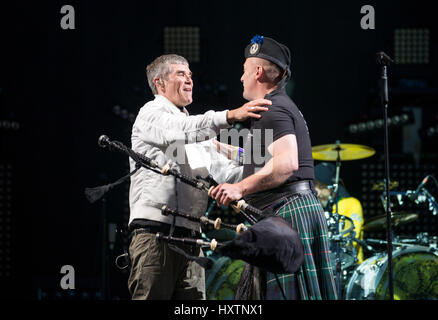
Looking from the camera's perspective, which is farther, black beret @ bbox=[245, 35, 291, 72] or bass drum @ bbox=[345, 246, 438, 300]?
bass drum @ bbox=[345, 246, 438, 300]

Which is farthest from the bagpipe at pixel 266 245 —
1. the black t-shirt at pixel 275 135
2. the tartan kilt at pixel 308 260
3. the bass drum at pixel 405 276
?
the bass drum at pixel 405 276

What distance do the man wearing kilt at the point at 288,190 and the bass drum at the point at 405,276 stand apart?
298 cm

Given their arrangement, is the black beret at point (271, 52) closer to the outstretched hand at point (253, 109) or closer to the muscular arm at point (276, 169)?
the outstretched hand at point (253, 109)

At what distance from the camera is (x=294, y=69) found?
8219mm

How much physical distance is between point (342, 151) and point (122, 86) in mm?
3289

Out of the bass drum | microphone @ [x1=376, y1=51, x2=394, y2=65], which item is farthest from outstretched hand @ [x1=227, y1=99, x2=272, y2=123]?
the bass drum

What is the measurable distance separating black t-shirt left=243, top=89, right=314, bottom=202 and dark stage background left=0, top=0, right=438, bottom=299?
16.2 ft

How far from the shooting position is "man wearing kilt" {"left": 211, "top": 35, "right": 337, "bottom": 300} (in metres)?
2.77

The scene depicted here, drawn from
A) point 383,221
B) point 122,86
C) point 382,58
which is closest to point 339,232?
point 383,221

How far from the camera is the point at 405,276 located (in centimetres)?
581

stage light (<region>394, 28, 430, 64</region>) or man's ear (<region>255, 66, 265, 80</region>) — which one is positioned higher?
stage light (<region>394, 28, 430, 64</region>)

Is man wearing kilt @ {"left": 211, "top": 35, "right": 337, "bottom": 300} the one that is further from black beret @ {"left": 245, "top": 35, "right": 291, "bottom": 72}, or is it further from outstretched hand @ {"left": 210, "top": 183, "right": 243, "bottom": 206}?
black beret @ {"left": 245, "top": 35, "right": 291, "bottom": 72}

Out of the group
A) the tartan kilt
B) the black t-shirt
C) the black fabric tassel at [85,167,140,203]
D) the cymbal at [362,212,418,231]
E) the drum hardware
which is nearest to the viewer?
the tartan kilt
